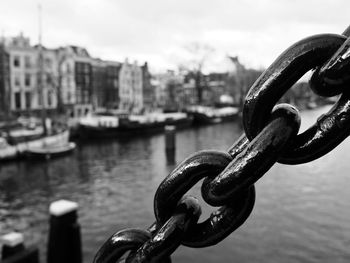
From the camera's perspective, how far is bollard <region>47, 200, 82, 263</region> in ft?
20.2

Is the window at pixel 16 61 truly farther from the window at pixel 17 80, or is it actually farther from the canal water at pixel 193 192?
the canal water at pixel 193 192

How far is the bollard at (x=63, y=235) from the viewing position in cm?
615

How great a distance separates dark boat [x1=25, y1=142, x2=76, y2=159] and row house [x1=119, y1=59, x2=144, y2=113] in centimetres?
2539

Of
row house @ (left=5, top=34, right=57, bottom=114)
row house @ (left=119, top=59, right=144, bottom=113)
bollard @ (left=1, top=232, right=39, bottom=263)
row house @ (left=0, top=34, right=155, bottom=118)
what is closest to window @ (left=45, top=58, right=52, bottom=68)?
row house @ (left=0, top=34, right=155, bottom=118)

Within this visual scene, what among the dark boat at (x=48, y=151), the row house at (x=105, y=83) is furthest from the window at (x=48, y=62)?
the dark boat at (x=48, y=151)

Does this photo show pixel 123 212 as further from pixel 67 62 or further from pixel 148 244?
pixel 67 62

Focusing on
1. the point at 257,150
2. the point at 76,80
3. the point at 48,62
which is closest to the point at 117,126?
the point at 76,80

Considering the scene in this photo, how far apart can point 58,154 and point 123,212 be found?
11.9 m

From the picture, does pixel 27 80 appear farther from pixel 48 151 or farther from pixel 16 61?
pixel 48 151

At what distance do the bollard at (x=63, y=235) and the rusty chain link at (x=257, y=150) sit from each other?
5.87 meters

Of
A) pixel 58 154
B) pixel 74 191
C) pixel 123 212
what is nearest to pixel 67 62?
pixel 58 154

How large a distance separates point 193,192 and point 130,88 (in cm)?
4016

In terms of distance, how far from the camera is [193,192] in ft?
37.6

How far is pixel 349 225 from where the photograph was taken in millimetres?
8547
